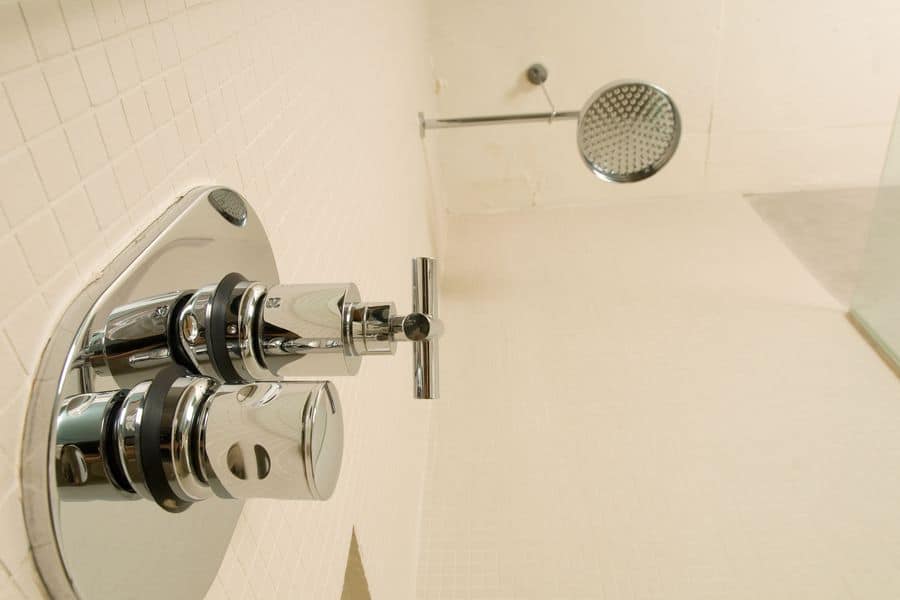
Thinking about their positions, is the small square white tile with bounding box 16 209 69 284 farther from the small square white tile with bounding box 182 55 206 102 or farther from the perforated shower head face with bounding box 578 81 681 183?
the perforated shower head face with bounding box 578 81 681 183

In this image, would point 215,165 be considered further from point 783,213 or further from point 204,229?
point 783,213

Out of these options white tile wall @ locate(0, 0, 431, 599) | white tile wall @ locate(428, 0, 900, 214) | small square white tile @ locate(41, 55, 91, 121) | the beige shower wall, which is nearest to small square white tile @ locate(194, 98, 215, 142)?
white tile wall @ locate(0, 0, 431, 599)

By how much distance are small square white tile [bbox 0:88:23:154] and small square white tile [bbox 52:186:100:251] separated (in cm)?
3

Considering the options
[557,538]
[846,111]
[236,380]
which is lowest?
[557,538]

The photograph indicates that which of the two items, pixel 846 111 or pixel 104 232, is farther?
pixel 846 111

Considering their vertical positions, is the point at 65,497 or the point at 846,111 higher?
the point at 65,497

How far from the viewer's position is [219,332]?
0.95 ft

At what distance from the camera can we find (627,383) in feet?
4.80

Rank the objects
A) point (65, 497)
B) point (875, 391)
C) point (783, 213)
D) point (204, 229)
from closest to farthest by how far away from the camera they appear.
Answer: point (65, 497) → point (204, 229) → point (875, 391) → point (783, 213)

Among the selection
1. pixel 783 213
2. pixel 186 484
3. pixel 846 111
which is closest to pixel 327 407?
pixel 186 484

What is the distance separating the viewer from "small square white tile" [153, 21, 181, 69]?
324 millimetres

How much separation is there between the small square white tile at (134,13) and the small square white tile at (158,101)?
0.03 meters

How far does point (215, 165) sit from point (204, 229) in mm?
64

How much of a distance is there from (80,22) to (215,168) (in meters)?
0.13
